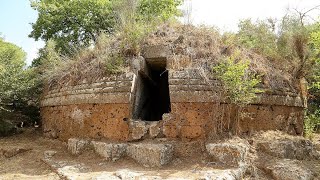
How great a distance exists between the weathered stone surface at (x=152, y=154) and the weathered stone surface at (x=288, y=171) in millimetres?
1871

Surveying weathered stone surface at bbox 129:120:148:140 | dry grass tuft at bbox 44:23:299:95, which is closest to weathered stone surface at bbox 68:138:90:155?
weathered stone surface at bbox 129:120:148:140

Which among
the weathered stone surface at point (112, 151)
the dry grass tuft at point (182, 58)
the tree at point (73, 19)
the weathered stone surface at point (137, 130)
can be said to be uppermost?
the tree at point (73, 19)

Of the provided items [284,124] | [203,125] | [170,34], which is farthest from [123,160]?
[284,124]

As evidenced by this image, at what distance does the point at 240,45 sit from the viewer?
8.12 m

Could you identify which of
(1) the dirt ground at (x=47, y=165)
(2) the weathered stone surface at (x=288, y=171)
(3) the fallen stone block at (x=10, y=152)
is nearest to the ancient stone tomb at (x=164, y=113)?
(1) the dirt ground at (x=47, y=165)

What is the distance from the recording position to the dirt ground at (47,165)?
5.73 metres

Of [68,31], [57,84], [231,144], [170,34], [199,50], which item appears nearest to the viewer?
[231,144]

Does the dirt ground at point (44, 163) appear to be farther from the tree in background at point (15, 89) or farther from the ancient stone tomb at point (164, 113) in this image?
the tree in background at point (15, 89)

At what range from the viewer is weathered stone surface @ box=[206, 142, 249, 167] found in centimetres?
584

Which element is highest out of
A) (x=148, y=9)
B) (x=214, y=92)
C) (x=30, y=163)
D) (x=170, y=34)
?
(x=148, y=9)

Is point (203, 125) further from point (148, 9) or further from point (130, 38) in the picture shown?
point (148, 9)

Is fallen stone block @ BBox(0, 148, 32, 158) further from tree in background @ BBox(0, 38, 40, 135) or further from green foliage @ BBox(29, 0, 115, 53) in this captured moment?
green foliage @ BBox(29, 0, 115, 53)

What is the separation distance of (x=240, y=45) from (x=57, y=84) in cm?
512

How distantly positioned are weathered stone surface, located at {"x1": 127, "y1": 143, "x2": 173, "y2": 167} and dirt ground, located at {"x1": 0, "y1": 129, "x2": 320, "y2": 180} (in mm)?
123
